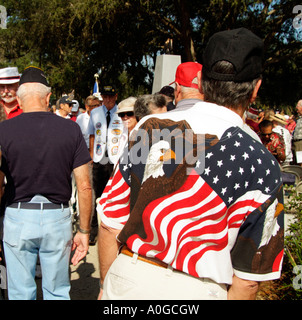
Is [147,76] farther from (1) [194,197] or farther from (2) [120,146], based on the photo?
(1) [194,197]

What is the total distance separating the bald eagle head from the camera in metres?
1.38

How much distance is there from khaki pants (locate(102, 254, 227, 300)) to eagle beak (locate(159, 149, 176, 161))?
42 cm

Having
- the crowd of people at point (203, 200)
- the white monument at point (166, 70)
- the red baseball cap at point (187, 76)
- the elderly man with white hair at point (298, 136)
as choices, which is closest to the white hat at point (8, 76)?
the red baseball cap at point (187, 76)

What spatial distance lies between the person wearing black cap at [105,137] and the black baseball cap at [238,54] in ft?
12.7

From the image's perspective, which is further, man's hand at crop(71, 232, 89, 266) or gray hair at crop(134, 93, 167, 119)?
gray hair at crop(134, 93, 167, 119)

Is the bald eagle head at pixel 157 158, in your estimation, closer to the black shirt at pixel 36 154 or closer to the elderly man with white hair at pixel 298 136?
the black shirt at pixel 36 154

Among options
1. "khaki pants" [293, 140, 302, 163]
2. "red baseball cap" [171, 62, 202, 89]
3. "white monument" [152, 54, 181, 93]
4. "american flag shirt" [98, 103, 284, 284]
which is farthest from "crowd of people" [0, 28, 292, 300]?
"khaki pants" [293, 140, 302, 163]

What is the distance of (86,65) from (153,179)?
1928 centimetres

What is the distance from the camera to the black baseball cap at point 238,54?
4.38 feet

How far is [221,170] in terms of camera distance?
1286mm

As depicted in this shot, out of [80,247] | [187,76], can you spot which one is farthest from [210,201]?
[80,247]

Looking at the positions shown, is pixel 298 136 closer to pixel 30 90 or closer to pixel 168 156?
pixel 30 90

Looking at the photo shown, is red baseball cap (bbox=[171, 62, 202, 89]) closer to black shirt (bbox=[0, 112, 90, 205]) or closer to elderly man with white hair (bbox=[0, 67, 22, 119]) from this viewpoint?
black shirt (bbox=[0, 112, 90, 205])
